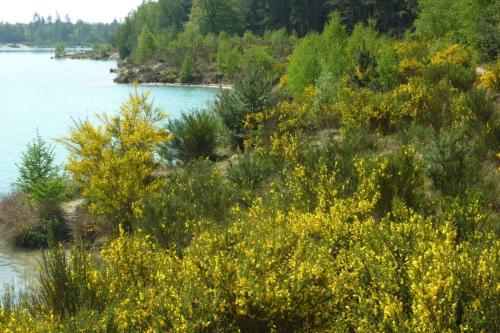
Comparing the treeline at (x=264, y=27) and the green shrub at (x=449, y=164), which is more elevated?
the treeline at (x=264, y=27)

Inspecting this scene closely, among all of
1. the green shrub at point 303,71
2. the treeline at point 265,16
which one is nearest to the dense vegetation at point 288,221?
the green shrub at point 303,71

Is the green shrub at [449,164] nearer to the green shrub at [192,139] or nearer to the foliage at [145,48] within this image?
the green shrub at [192,139]

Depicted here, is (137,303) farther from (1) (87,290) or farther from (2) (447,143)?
(2) (447,143)

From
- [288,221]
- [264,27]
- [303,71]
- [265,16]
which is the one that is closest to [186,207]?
[288,221]

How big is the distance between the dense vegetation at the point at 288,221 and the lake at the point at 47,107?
206 centimetres

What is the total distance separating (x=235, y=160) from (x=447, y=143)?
6.13 meters

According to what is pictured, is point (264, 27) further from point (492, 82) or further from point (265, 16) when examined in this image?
point (492, 82)

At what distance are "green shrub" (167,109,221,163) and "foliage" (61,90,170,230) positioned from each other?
71 centimetres

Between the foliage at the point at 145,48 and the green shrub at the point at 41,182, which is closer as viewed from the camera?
the green shrub at the point at 41,182

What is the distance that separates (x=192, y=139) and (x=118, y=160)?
4093 millimetres

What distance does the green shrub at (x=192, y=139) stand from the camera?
15742mm

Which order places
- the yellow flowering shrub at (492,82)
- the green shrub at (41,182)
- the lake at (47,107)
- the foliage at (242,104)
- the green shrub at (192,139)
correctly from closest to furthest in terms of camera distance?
the green shrub at (41,182) < the green shrub at (192,139) < the yellow flowering shrub at (492,82) < the foliage at (242,104) < the lake at (47,107)

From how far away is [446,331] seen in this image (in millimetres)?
4160

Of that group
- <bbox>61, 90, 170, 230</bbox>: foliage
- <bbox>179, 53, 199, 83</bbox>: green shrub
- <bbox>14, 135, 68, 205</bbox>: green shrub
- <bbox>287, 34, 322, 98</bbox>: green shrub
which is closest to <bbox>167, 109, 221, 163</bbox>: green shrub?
<bbox>61, 90, 170, 230</bbox>: foliage
